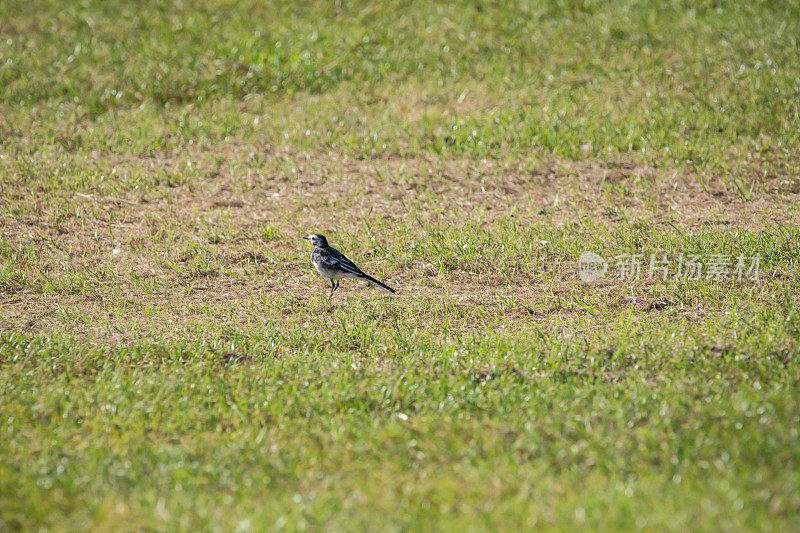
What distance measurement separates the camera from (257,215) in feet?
34.2

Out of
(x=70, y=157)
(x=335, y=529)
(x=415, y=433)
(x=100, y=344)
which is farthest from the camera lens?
(x=70, y=157)

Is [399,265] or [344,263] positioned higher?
[344,263]

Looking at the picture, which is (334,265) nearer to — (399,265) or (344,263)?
(344,263)

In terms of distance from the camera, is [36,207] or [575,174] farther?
[575,174]

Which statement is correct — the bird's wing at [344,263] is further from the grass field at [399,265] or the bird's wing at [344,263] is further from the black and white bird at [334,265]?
the grass field at [399,265]

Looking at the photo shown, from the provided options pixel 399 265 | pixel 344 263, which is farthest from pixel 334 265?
pixel 399 265

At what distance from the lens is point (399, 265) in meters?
9.08

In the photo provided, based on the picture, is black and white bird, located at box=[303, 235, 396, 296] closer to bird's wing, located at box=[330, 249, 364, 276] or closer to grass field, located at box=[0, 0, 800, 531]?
bird's wing, located at box=[330, 249, 364, 276]

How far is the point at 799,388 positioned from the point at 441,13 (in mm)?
12695

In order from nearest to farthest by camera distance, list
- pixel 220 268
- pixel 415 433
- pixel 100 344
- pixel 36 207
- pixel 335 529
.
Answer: pixel 335 529
pixel 415 433
pixel 100 344
pixel 220 268
pixel 36 207

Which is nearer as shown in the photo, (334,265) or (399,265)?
(334,265)

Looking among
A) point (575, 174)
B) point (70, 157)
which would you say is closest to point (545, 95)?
point (575, 174)

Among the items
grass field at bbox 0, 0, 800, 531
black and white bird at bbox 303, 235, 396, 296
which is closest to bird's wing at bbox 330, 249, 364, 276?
black and white bird at bbox 303, 235, 396, 296

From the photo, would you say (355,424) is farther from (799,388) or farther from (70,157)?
(70,157)
